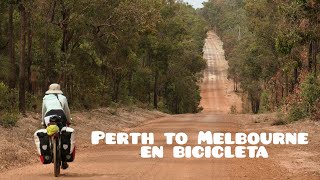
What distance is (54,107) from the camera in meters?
12.3

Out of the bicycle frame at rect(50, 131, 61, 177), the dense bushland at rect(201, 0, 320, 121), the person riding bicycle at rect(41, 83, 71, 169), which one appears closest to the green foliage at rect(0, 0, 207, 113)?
the dense bushland at rect(201, 0, 320, 121)

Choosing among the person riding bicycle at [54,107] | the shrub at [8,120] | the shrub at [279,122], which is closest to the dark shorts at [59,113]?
the person riding bicycle at [54,107]

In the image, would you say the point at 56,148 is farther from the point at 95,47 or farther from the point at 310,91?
the point at 95,47

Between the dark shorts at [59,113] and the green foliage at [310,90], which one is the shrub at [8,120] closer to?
the dark shorts at [59,113]

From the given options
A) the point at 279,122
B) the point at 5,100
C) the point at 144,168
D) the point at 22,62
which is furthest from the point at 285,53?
the point at 144,168

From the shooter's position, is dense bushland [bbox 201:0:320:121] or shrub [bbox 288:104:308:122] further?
shrub [bbox 288:104:308:122]

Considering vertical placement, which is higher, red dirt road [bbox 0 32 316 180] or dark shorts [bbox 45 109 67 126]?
dark shorts [bbox 45 109 67 126]

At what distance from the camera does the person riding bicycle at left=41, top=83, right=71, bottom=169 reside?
1218 cm

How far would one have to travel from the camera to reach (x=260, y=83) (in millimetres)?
79625

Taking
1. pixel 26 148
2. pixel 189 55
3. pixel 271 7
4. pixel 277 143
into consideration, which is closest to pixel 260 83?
pixel 189 55

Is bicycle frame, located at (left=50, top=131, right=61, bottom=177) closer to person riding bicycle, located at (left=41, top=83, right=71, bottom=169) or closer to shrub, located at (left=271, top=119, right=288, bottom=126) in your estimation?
person riding bicycle, located at (left=41, top=83, right=71, bottom=169)

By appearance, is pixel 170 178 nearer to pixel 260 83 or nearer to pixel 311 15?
pixel 311 15

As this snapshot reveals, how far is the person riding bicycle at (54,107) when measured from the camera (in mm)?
12180

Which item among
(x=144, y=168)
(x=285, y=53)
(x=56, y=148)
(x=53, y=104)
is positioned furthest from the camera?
(x=285, y=53)
